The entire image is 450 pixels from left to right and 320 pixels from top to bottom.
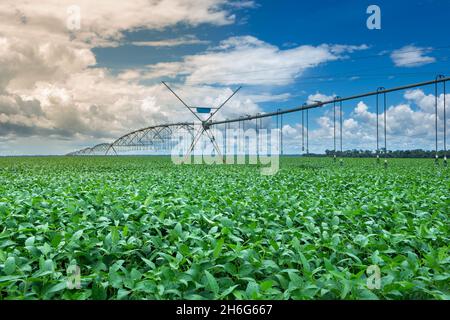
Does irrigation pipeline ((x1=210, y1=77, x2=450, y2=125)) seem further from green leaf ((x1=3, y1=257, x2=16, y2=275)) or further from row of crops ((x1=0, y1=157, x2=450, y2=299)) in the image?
green leaf ((x1=3, y1=257, x2=16, y2=275))

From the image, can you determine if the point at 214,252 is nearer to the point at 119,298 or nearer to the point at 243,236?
the point at 119,298

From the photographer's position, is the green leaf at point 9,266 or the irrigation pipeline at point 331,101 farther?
the irrigation pipeline at point 331,101

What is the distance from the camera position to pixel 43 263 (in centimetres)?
260

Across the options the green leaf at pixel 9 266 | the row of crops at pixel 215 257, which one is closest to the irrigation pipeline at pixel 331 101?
the row of crops at pixel 215 257

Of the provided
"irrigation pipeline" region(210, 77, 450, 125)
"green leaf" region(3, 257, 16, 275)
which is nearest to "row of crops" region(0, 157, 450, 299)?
"green leaf" region(3, 257, 16, 275)

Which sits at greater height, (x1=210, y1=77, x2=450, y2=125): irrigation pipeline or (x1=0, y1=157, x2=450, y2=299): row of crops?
(x1=210, y1=77, x2=450, y2=125): irrigation pipeline

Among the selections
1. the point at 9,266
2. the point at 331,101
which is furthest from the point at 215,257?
the point at 331,101

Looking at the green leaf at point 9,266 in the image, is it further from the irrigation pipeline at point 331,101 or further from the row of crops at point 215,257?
the irrigation pipeline at point 331,101

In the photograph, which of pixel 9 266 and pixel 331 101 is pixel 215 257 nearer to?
pixel 9 266

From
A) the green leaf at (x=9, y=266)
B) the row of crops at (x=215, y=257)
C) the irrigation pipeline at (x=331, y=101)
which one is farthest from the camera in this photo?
the irrigation pipeline at (x=331, y=101)

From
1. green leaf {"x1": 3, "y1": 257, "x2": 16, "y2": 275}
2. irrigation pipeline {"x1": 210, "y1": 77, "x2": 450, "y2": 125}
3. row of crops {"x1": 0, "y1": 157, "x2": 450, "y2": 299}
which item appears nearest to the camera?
row of crops {"x1": 0, "y1": 157, "x2": 450, "y2": 299}

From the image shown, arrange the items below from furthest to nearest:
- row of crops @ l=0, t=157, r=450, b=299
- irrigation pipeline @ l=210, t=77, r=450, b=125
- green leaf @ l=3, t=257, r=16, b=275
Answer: irrigation pipeline @ l=210, t=77, r=450, b=125 → green leaf @ l=3, t=257, r=16, b=275 → row of crops @ l=0, t=157, r=450, b=299

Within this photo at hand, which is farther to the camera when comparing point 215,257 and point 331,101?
point 331,101

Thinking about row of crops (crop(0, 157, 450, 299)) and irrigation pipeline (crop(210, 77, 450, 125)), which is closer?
row of crops (crop(0, 157, 450, 299))
